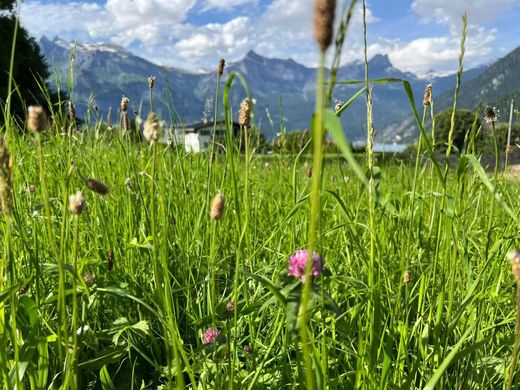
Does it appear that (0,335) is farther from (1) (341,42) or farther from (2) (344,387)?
(1) (341,42)

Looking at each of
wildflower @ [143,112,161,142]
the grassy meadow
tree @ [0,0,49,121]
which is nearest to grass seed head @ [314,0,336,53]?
the grassy meadow

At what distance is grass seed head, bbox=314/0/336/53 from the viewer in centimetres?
35

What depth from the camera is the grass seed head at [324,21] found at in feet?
1.14

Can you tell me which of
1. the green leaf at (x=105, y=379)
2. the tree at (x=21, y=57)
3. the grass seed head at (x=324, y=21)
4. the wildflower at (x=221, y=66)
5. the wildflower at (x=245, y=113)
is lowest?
the green leaf at (x=105, y=379)

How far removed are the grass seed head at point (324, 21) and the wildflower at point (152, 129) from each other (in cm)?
29

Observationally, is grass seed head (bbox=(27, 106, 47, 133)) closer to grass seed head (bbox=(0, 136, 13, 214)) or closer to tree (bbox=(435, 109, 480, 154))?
grass seed head (bbox=(0, 136, 13, 214))

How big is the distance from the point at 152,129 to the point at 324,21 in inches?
12.0

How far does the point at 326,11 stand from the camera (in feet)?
1.15

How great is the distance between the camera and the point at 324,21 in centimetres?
35

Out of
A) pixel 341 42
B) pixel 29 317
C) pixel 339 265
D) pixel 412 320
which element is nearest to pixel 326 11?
pixel 341 42

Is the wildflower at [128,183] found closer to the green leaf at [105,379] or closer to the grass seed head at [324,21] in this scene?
the green leaf at [105,379]

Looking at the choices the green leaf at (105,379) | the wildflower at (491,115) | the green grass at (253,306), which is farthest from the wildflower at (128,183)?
the wildflower at (491,115)

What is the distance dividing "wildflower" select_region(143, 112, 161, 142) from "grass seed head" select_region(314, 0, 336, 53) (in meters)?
0.29

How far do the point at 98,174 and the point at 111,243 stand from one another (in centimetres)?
60
